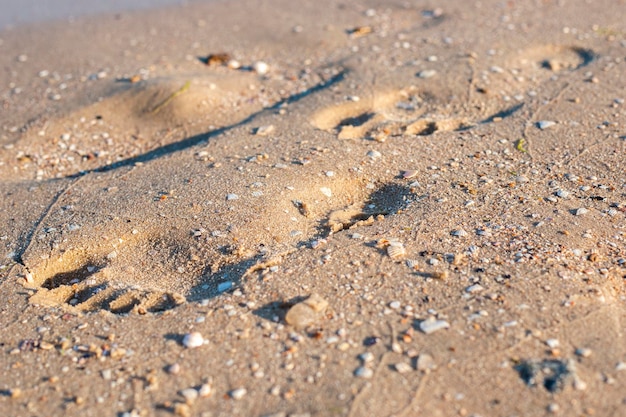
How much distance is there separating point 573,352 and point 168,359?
5.58ft

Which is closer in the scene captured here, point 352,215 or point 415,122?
point 352,215

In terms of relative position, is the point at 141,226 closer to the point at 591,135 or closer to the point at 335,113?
the point at 335,113

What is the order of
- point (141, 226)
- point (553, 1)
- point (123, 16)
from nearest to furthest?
point (141, 226), point (553, 1), point (123, 16)

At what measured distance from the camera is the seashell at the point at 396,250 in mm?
3266

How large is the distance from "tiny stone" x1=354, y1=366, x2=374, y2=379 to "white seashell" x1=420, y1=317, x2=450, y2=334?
0.33 m

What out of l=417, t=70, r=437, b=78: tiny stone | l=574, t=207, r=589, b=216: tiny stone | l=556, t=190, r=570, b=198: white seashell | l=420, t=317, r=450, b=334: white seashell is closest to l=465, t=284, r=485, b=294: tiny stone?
l=420, t=317, r=450, b=334: white seashell

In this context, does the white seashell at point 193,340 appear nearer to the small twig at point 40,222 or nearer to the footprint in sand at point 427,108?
the small twig at point 40,222

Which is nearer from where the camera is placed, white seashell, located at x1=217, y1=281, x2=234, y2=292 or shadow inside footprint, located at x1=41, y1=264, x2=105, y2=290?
white seashell, located at x1=217, y1=281, x2=234, y2=292

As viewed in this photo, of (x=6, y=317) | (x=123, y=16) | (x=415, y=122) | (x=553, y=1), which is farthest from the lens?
(x=123, y=16)

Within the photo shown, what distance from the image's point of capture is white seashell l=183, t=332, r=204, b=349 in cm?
285

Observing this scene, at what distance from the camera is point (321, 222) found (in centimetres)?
369

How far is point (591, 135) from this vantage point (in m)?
4.38

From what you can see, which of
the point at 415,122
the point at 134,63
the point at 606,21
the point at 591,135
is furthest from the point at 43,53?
the point at 606,21

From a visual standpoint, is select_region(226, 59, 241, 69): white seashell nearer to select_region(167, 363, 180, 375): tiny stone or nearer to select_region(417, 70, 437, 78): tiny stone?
select_region(417, 70, 437, 78): tiny stone
